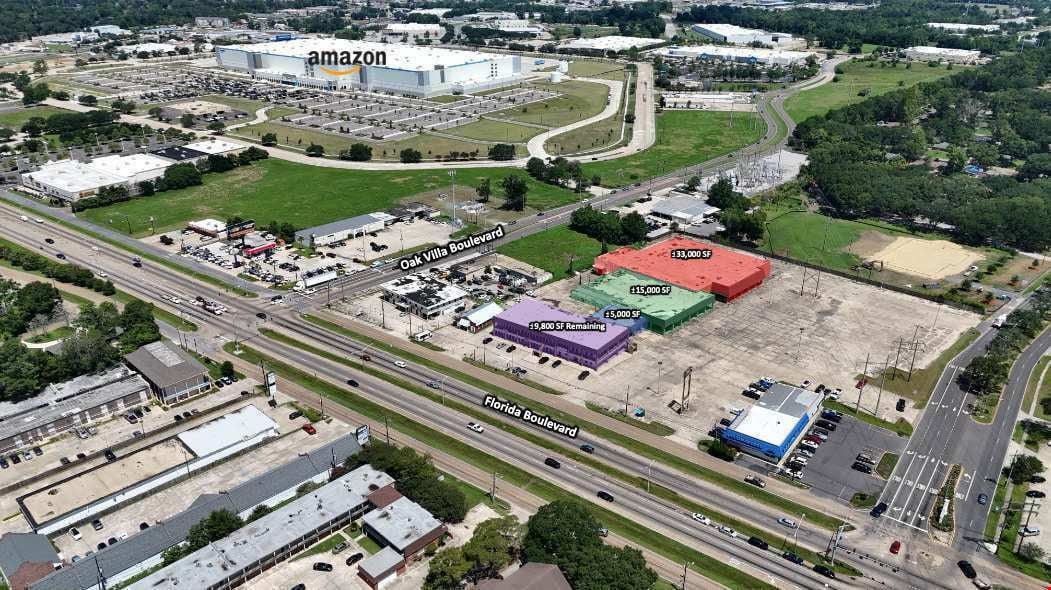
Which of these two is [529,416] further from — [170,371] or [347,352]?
[170,371]

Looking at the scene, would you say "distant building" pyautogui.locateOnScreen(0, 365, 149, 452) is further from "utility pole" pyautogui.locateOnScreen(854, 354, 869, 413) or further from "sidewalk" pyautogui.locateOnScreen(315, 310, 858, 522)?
"utility pole" pyautogui.locateOnScreen(854, 354, 869, 413)

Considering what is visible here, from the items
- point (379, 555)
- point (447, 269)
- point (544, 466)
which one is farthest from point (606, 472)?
point (447, 269)

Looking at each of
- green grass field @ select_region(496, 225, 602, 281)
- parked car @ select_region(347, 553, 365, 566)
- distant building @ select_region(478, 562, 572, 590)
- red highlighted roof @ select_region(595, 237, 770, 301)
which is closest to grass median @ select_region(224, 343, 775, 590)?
distant building @ select_region(478, 562, 572, 590)

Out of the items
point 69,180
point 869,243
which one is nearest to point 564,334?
point 869,243

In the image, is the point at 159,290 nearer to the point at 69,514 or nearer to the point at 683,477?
the point at 69,514

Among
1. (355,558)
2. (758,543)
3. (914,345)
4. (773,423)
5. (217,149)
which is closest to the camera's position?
(355,558)

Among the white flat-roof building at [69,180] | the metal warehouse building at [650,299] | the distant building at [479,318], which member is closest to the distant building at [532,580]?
the distant building at [479,318]

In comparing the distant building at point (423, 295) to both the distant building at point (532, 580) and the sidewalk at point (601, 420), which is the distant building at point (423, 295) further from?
the distant building at point (532, 580)
